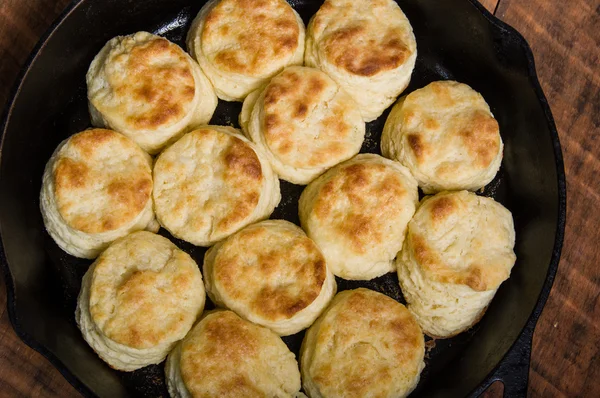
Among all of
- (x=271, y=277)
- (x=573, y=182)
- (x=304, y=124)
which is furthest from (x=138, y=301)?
(x=573, y=182)

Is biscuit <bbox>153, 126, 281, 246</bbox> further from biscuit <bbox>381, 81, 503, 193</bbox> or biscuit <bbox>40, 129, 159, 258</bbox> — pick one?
biscuit <bbox>381, 81, 503, 193</bbox>

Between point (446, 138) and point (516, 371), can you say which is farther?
point (446, 138)

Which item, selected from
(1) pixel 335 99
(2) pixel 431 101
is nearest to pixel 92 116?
(1) pixel 335 99

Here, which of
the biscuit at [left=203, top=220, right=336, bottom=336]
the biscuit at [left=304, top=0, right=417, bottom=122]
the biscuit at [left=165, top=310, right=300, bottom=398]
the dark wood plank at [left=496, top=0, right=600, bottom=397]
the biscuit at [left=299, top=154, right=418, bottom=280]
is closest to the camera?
the biscuit at [left=165, top=310, right=300, bottom=398]

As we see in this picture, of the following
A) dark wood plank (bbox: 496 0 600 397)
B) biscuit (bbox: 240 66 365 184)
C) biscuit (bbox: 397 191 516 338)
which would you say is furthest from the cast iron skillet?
dark wood plank (bbox: 496 0 600 397)

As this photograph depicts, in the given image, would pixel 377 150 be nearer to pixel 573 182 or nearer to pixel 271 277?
pixel 271 277

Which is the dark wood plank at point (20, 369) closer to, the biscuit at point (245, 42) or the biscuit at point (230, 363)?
the biscuit at point (230, 363)
